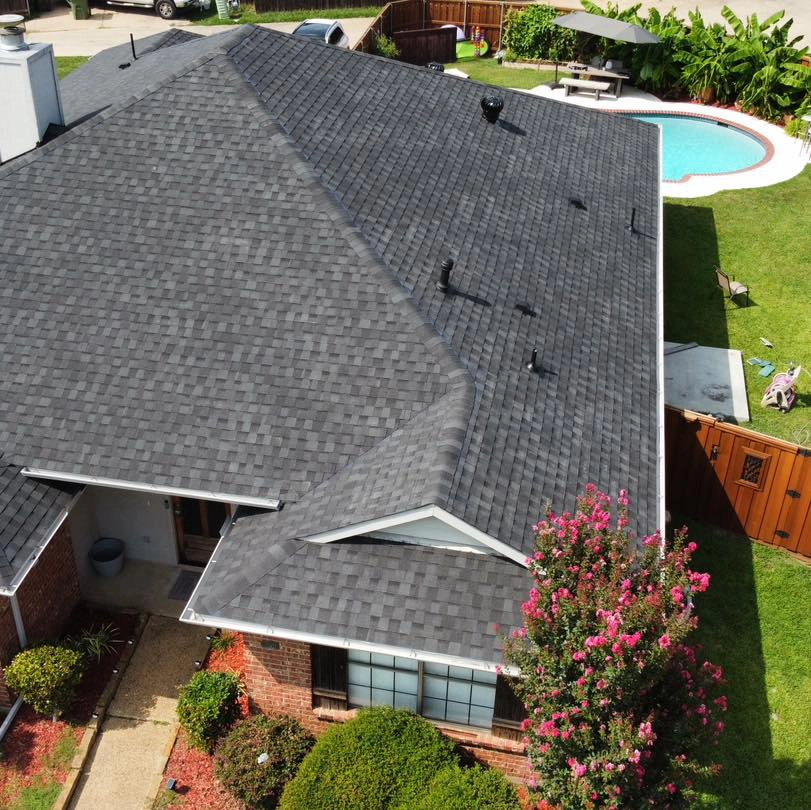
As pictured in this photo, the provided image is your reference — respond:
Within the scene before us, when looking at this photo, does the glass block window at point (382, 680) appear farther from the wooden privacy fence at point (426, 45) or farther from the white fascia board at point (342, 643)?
the wooden privacy fence at point (426, 45)

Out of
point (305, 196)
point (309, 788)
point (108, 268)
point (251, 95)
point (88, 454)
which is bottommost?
point (309, 788)

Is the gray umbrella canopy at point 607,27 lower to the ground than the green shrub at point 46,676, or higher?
higher

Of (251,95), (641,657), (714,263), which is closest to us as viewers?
(641,657)

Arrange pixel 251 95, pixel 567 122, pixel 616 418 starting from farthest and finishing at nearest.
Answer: pixel 567 122 < pixel 251 95 < pixel 616 418

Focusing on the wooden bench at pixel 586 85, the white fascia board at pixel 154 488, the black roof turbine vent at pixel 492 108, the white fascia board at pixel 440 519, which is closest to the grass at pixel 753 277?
the black roof turbine vent at pixel 492 108

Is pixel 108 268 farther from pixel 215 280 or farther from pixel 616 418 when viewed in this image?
pixel 616 418

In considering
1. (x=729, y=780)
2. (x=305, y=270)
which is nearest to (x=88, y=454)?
(x=305, y=270)

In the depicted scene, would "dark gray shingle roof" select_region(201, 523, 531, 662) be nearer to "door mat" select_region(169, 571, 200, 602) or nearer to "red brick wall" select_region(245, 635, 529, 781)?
"red brick wall" select_region(245, 635, 529, 781)
